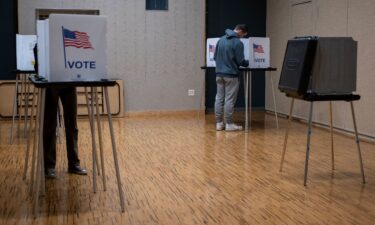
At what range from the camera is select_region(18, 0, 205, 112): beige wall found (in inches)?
328

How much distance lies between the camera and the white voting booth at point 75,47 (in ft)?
10.4

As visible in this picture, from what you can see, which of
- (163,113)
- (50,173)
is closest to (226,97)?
(163,113)

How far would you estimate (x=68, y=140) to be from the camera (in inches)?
164

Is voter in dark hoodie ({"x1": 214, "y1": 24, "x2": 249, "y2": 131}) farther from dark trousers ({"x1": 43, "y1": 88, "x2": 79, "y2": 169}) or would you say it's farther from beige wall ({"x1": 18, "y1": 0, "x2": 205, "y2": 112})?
dark trousers ({"x1": 43, "y1": 88, "x2": 79, "y2": 169})

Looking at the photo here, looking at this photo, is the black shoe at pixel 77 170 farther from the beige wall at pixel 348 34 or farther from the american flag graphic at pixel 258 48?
the beige wall at pixel 348 34

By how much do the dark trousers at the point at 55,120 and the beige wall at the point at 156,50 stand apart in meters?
4.29

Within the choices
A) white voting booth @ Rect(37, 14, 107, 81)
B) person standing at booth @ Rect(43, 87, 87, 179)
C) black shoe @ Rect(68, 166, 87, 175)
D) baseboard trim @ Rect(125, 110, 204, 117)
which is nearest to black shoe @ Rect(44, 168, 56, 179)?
person standing at booth @ Rect(43, 87, 87, 179)

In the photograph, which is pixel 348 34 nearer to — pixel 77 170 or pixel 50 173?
pixel 77 170

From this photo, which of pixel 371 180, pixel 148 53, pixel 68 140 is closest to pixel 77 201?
pixel 68 140

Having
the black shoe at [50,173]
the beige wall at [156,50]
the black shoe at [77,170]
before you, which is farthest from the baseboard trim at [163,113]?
the black shoe at [50,173]

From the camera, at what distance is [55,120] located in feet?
13.1

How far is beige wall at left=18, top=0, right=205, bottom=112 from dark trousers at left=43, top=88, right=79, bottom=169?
169 inches

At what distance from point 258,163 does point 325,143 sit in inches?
56.5

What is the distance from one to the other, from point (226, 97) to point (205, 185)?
116 inches
